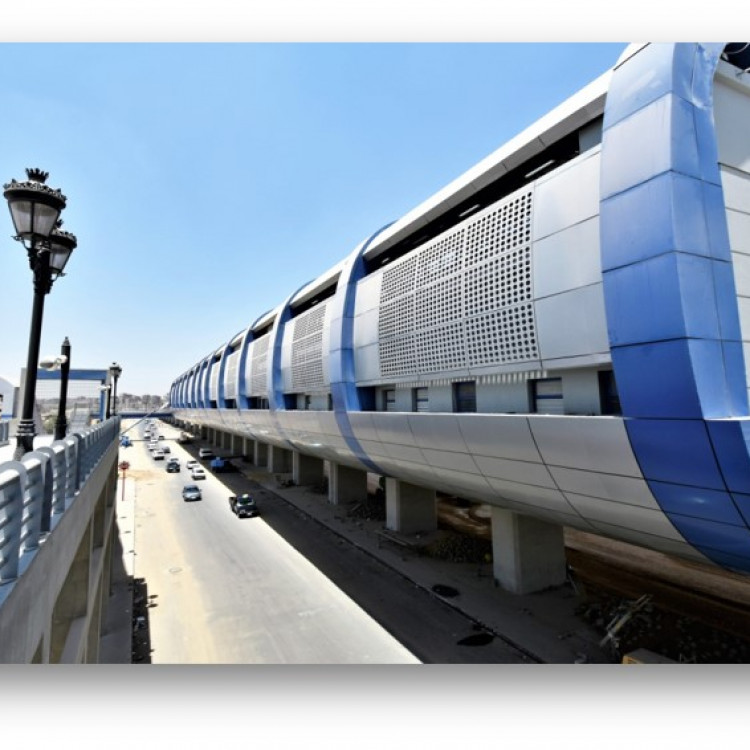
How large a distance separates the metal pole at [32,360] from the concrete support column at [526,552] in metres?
14.3

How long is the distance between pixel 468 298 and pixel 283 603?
507 inches

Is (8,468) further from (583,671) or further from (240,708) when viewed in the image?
(583,671)

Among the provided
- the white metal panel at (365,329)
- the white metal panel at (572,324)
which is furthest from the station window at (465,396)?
the white metal panel at (365,329)

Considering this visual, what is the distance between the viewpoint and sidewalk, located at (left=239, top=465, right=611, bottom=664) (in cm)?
1259

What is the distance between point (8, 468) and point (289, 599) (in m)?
14.9

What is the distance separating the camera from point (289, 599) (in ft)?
54.1

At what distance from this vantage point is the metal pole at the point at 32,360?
669cm

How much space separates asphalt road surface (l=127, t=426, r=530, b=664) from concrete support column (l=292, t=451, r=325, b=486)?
985cm

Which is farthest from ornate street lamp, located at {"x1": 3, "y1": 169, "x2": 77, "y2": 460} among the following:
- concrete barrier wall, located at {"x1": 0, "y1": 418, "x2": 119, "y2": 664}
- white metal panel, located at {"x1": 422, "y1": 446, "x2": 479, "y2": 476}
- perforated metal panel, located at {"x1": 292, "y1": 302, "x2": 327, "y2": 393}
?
perforated metal panel, located at {"x1": 292, "y1": 302, "x2": 327, "y2": 393}

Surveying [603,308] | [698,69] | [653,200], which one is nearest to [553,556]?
[603,308]

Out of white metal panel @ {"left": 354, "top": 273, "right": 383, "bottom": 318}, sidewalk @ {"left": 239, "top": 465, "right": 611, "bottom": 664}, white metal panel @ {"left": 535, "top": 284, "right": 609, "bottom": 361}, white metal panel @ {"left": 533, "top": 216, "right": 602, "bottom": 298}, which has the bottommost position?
sidewalk @ {"left": 239, "top": 465, "right": 611, "bottom": 664}

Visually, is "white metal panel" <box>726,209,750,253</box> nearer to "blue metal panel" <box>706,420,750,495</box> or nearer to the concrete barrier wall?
"blue metal panel" <box>706,420,750,495</box>

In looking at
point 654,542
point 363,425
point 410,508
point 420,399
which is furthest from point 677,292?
point 410,508

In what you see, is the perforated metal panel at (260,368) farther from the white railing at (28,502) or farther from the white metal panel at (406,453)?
the white railing at (28,502)
